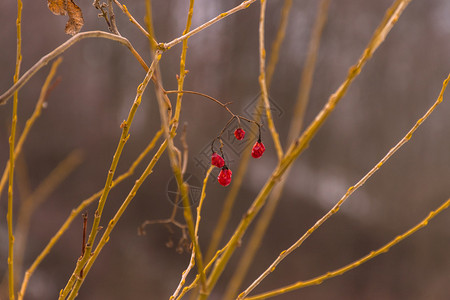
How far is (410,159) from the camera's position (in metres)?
0.97

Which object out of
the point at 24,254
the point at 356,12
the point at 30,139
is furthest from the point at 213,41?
the point at 24,254

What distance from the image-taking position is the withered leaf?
0.22 meters

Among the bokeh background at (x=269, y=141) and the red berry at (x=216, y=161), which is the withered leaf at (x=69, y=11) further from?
the bokeh background at (x=269, y=141)

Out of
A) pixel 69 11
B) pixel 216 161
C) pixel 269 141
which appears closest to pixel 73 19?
pixel 69 11

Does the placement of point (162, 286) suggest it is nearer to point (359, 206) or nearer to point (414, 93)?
point (359, 206)

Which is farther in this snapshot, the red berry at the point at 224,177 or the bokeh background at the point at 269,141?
the bokeh background at the point at 269,141

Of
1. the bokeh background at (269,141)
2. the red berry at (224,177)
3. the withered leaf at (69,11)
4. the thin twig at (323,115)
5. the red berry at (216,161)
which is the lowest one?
the thin twig at (323,115)

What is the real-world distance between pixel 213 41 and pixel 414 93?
0.44 m

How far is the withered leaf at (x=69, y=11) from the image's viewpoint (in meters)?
0.22

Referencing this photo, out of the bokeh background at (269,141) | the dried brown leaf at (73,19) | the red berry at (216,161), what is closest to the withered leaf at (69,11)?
the dried brown leaf at (73,19)

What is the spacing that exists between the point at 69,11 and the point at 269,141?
734 millimetres

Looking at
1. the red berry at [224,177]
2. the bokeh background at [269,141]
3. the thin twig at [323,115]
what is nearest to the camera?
the thin twig at [323,115]

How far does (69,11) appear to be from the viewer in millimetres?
224

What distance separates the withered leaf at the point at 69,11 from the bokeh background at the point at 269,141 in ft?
2.19
